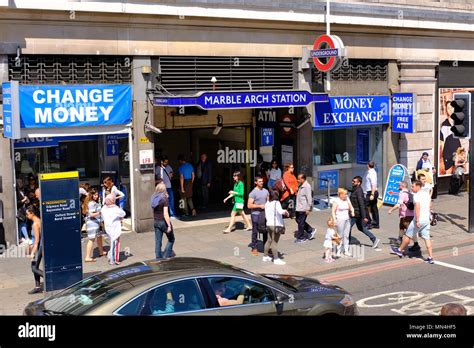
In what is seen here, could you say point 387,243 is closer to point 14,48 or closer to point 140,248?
point 140,248

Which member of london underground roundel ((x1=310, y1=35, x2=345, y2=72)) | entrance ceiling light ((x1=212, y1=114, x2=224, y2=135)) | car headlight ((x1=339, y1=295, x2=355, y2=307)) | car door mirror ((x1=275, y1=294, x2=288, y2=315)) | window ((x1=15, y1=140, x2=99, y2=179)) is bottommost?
car headlight ((x1=339, y1=295, x2=355, y2=307))

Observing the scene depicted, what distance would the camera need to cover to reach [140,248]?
15.5 meters

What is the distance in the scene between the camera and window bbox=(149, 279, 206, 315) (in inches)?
282

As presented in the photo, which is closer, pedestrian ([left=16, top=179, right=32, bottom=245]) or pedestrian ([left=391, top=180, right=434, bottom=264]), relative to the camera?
pedestrian ([left=391, top=180, right=434, bottom=264])

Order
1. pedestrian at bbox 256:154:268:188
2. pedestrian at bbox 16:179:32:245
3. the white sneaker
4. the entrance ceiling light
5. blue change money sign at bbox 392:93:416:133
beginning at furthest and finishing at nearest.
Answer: blue change money sign at bbox 392:93:416:133 → the entrance ceiling light → pedestrian at bbox 256:154:268:188 → pedestrian at bbox 16:179:32:245 → the white sneaker

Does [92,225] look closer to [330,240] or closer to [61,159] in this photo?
[61,159]

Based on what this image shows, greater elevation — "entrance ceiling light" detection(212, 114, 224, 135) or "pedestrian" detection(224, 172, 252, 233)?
"entrance ceiling light" detection(212, 114, 224, 135)

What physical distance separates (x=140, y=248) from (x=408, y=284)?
21.2 ft

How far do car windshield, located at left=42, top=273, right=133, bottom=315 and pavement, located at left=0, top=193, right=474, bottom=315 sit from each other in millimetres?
3723

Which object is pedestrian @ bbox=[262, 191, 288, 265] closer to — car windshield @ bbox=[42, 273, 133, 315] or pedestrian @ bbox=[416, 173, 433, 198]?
pedestrian @ bbox=[416, 173, 433, 198]

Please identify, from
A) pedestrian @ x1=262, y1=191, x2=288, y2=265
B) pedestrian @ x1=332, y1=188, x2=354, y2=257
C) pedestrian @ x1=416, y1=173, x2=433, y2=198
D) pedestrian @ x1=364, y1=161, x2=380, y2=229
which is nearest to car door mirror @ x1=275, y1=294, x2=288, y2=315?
pedestrian @ x1=262, y1=191, x2=288, y2=265

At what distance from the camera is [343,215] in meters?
14.3
